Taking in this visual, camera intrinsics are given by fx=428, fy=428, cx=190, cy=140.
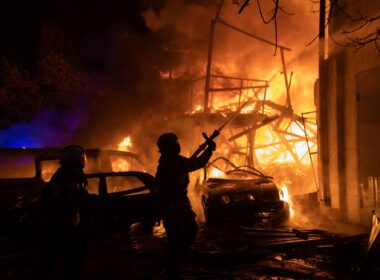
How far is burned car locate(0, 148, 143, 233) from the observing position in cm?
773

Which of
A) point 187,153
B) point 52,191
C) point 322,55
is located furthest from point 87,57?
point 52,191

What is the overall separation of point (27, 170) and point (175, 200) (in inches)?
254

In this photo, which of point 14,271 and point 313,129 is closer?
point 14,271

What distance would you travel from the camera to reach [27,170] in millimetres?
10320

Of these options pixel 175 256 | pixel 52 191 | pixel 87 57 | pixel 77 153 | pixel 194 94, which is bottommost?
pixel 175 256

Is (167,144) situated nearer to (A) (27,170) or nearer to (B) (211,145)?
(B) (211,145)

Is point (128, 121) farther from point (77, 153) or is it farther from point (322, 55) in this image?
point (77, 153)

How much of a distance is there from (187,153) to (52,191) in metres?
11.7

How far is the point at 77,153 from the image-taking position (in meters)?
4.69

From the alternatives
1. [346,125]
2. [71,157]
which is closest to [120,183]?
[71,157]

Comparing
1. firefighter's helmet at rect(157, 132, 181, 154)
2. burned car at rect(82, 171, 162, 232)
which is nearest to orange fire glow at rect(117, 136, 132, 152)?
burned car at rect(82, 171, 162, 232)

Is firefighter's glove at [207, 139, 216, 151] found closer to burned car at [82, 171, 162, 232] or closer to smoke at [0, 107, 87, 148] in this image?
burned car at [82, 171, 162, 232]

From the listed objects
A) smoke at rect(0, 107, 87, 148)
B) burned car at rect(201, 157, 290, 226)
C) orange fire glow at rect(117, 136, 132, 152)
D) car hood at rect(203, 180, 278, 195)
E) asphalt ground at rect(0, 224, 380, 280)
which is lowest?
asphalt ground at rect(0, 224, 380, 280)

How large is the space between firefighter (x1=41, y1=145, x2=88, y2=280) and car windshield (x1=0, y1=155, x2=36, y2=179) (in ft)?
18.9
